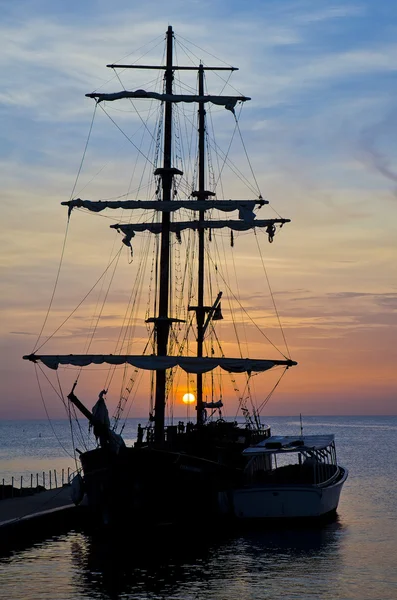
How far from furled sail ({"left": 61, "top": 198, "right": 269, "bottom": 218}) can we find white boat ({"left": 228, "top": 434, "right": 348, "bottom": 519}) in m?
14.7

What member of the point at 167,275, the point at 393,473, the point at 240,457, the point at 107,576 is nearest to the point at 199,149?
the point at 167,275

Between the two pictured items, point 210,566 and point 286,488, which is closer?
point 210,566

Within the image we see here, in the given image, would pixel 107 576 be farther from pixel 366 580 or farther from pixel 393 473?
pixel 393 473

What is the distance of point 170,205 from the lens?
189 feet

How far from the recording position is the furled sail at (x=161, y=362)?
180ft

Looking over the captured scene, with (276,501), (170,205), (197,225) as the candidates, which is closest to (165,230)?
(170,205)

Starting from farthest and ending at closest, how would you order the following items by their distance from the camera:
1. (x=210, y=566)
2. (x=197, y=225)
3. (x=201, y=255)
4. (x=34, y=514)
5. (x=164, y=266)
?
Result: (x=201, y=255), (x=197, y=225), (x=164, y=266), (x=34, y=514), (x=210, y=566)

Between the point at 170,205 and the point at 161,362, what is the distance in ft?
31.6

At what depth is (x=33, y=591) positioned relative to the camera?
125 feet

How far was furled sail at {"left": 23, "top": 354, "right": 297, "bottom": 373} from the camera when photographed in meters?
54.8

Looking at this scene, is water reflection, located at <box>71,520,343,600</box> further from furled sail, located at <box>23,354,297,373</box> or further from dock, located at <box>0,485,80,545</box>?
furled sail, located at <box>23,354,297,373</box>

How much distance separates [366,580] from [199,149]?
40888mm

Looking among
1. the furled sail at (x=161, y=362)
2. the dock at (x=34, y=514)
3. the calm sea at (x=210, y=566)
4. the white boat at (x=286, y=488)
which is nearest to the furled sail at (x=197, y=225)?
the furled sail at (x=161, y=362)

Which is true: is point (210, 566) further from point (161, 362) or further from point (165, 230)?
point (165, 230)
